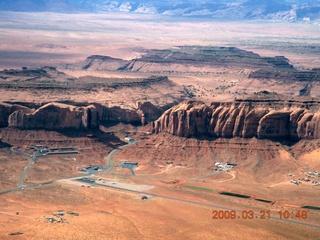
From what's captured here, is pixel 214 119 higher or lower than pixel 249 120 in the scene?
lower

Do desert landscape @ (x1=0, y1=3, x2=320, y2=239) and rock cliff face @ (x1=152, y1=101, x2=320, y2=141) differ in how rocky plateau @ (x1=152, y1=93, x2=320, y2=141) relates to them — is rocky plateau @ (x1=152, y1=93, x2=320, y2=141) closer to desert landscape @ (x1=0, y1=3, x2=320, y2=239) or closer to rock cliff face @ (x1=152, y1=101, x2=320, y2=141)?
rock cliff face @ (x1=152, y1=101, x2=320, y2=141)

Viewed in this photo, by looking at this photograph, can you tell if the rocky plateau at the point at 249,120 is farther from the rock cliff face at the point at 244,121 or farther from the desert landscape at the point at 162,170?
the desert landscape at the point at 162,170

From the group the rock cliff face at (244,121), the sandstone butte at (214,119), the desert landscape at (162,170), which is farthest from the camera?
the sandstone butte at (214,119)

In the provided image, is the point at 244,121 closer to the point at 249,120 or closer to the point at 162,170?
the point at 249,120

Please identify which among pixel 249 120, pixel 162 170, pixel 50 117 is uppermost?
pixel 249 120

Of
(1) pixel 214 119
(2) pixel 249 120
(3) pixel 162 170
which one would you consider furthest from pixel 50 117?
(2) pixel 249 120

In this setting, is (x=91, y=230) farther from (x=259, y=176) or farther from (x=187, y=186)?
(x=259, y=176)

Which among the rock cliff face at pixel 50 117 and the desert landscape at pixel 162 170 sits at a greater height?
the rock cliff face at pixel 50 117

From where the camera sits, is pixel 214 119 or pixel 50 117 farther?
pixel 50 117

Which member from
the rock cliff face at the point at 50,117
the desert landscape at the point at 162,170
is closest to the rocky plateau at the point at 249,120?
the desert landscape at the point at 162,170
